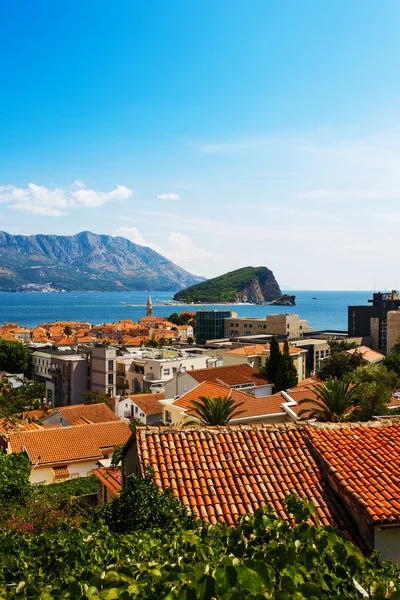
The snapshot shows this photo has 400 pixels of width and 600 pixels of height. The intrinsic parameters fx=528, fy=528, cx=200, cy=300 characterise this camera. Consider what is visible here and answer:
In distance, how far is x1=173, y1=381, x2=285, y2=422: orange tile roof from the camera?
22.6m

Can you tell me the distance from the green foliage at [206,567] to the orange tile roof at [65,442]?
1839 cm

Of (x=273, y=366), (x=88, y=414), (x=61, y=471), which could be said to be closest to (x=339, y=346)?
(x=273, y=366)

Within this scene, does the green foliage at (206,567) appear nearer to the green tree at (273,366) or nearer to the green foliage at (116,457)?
the green foliage at (116,457)

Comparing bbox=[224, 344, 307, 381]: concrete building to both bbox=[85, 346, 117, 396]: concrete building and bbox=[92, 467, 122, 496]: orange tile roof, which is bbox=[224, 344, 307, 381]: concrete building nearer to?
bbox=[85, 346, 117, 396]: concrete building

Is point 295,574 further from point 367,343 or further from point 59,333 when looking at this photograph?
point 59,333

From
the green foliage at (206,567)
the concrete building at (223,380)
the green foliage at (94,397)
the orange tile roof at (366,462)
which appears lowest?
the green foliage at (94,397)

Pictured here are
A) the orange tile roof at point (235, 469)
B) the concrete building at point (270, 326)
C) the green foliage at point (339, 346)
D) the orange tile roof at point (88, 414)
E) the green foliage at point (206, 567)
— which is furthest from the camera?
the concrete building at point (270, 326)

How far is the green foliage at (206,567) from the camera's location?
3.18 metres

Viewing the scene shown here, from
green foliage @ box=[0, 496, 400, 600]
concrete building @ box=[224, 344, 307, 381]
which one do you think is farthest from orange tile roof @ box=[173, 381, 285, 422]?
concrete building @ box=[224, 344, 307, 381]

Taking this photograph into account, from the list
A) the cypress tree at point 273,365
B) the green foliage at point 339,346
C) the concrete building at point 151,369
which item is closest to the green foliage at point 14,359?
the concrete building at point 151,369

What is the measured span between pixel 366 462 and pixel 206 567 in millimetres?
5001

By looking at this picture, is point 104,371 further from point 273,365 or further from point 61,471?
point 61,471

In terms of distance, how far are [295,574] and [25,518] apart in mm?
8686

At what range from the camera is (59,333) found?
130875mm
